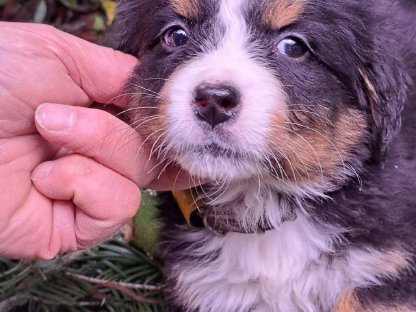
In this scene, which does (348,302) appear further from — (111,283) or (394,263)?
(111,283)

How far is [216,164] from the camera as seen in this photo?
2834mm

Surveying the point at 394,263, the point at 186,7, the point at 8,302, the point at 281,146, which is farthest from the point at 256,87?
the point at 8,302

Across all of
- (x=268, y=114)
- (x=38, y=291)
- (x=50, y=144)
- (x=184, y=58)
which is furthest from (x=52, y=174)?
(x=38, y=291)

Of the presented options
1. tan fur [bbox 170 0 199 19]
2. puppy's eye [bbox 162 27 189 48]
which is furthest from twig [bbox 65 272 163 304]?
tan fur [bbox 170 0 199 19]

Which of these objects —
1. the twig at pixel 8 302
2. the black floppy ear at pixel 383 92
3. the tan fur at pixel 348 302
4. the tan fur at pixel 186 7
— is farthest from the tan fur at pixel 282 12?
the twig at pixel 8 302

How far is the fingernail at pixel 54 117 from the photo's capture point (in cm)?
285

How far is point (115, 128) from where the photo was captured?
303cm

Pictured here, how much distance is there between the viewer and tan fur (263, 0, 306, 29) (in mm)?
2932

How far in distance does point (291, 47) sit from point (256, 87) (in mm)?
351

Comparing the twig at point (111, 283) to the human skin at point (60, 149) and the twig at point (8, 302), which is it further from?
the human skin at point (60, 149)

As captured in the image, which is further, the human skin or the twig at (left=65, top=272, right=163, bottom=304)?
the twig at (left=65, top=272, right=163, bottom=304)

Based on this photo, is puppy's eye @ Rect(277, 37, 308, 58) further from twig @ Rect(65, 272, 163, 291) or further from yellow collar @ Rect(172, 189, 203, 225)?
twig @ Rect(65, 272, 163, 291)

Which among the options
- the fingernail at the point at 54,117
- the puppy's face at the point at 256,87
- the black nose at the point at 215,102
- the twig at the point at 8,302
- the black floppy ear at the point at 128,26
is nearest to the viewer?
the black nose at the point at 215,102

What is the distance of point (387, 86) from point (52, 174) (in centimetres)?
134
